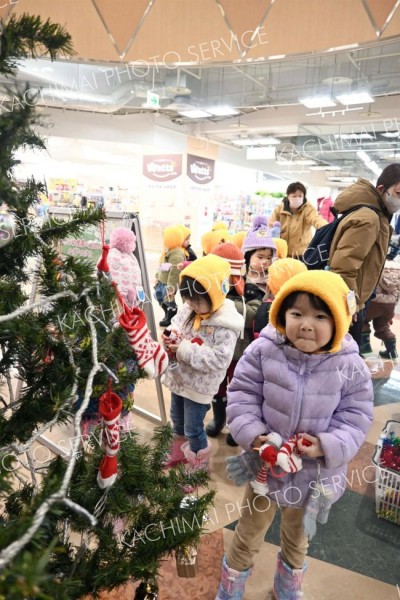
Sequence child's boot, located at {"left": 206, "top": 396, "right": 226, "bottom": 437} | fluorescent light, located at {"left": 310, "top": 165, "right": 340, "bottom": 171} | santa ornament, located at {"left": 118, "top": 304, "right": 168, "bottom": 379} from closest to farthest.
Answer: santa ornament, located at {"left": 118, "top": 304, "right": 168, "bottom": 379} < child's boot, located at {"left": 206, "top": 396, "right": 226, "bottom": 437} < fluorescent light, located at {"left": 310, "top": 165, "right": 340, "bottom": 171}

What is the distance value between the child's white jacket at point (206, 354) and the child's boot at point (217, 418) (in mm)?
589

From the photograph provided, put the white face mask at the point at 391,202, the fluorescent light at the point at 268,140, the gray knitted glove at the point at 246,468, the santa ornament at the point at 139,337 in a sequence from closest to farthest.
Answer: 1. the santa ornament at the point at 139,337
2. the gray knitted glove at the point at 246,468
3. the white face mask at the point at 391,202
4. the fluorescent light at the point at 268,140

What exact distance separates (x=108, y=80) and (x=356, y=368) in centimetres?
701

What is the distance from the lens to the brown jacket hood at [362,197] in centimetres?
224

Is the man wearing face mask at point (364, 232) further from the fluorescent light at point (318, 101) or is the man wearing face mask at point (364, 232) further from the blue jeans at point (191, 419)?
the fluorescent light at point (318, 101)

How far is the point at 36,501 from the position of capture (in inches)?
17.8

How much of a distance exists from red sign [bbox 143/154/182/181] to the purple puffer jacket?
7.75m

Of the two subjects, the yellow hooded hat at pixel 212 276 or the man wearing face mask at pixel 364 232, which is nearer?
the yellow hooded hat at pixel 212 276

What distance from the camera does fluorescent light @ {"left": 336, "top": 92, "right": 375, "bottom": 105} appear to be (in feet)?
16.7

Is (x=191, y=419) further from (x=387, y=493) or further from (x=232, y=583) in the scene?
(x=387, y=493)

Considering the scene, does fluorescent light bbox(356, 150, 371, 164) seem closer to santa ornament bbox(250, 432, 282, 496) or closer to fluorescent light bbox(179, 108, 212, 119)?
fluorescent light bbox(179, 108, 212, 119)

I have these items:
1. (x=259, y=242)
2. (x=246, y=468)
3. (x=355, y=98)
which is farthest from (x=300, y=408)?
(x=355, y=98)

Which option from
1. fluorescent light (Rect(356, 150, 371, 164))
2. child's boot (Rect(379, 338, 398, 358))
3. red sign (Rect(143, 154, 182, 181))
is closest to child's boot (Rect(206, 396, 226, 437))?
child's boot (Rect(379, 338, 398, 358))

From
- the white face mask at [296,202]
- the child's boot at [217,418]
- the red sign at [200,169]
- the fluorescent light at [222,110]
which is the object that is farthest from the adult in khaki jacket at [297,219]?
the red sign at [200,169]
